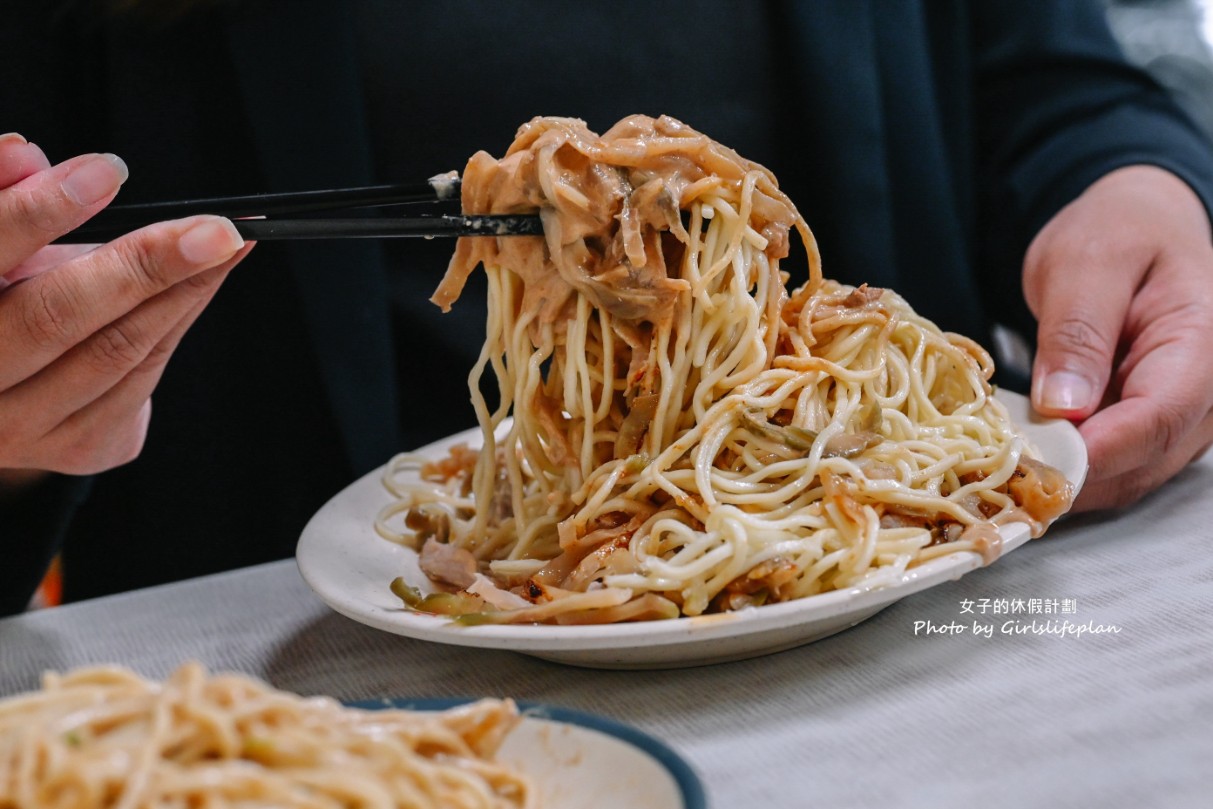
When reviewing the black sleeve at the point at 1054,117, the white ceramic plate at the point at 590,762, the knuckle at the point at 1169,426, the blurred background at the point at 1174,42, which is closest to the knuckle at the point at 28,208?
the white ceramic plate at the point at 590,762

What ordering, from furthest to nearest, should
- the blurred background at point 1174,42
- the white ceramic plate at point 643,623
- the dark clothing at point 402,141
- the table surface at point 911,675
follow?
1. the blurred background at point 1174,42
2. the dark clothing at point 402,141
3. the white ceramic plate at point 643,623
4. the table surface at point 911,675

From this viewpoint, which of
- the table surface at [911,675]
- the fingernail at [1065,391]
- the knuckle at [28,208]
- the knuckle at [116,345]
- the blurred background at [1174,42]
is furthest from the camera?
the blurred background at [1174,42]

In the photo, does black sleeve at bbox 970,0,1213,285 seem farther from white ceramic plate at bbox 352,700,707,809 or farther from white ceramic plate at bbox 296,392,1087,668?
white ceramic plate at bbox 352,700,707,809

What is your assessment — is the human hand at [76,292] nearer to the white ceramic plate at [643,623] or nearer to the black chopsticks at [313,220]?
the black chopsticks at [313,220]

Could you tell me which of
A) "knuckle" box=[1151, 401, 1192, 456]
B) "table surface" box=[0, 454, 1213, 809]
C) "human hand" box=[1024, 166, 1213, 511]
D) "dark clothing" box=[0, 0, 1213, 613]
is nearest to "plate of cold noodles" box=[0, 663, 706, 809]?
"table surface" box=[0, 454, 1213, 809]

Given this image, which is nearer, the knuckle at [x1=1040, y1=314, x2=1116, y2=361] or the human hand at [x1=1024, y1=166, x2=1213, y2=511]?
the human hand at [x1=1024, y1=166, x2=1213, y2=511]

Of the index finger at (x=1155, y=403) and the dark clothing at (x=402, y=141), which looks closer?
the index finger at (x=1155, y=403)
